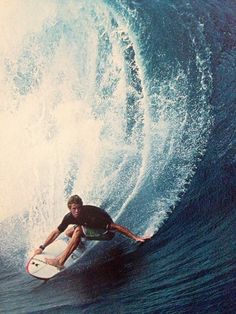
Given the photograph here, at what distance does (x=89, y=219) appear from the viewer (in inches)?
106

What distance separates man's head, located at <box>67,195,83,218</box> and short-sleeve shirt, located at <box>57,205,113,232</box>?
0.02 m

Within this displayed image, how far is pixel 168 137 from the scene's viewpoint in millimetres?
2719

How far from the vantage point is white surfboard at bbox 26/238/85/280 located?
106 inches

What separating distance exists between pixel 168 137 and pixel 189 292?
0.78 metres

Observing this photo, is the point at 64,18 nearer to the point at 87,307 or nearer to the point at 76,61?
the point at 76,61

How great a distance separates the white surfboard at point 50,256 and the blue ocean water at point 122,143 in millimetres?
48

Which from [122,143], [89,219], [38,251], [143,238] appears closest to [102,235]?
[89,219]

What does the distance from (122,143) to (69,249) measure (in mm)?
606

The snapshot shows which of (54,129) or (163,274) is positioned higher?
(54,129)

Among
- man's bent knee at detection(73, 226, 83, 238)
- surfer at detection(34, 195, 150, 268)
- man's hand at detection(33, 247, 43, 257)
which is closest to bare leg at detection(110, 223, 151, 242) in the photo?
surfer at detection(34, 195, 150, 268)

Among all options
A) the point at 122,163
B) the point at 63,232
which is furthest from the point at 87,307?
the point at 122,163

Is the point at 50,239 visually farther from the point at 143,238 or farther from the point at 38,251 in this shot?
the point at 143,238

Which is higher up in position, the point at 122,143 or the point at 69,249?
the point at 122,143

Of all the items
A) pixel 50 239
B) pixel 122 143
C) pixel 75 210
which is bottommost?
pixel 50 239
